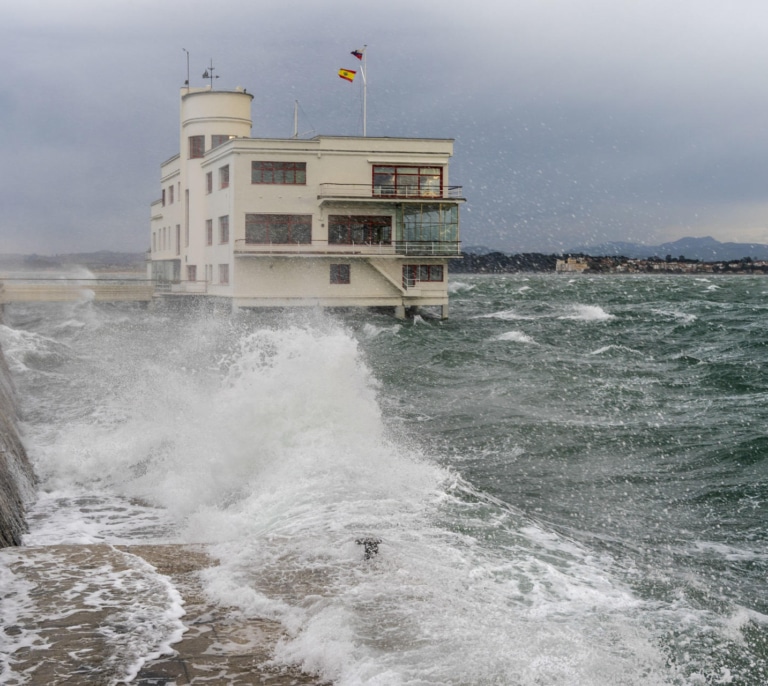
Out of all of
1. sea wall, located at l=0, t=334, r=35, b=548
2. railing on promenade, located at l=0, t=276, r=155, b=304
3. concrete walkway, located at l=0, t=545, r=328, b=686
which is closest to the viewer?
concrete walkway, located at l=0, t=545, r=328, b=686

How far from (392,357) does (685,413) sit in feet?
38.1

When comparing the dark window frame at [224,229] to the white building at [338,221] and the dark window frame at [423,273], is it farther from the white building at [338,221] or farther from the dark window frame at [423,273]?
the dark window frame at [423,273]

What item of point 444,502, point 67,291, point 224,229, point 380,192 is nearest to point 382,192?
point 380,192

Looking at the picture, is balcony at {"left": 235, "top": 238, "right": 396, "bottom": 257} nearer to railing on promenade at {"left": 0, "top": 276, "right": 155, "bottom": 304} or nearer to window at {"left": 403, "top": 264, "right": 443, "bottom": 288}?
window at {"left": 403, "top": 264, "right": 443, "bottom": 288}

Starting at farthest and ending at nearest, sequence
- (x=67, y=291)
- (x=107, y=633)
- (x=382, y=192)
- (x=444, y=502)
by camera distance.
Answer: (x=67, y=291) < (x=382, y=192) < (x=444, y=502) < (x=107, y=633)

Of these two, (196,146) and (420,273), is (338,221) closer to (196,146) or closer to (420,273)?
(420,273)

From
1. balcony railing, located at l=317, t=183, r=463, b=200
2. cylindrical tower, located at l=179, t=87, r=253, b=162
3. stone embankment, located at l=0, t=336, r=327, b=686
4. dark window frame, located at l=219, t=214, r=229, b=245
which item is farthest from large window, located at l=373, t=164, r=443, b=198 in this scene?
stone embankment, located at l=0, t=336, r=327, b=686

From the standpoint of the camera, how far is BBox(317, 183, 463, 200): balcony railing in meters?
40.2

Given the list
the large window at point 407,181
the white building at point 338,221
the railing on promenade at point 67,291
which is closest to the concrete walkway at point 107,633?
the white building at point 338,221

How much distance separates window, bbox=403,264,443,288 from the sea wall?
29930mm

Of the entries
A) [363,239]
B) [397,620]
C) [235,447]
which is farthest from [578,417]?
[363,239]

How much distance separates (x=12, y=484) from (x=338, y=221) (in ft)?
107

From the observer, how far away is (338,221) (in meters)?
41.0

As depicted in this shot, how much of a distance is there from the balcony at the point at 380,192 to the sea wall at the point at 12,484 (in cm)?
2823
